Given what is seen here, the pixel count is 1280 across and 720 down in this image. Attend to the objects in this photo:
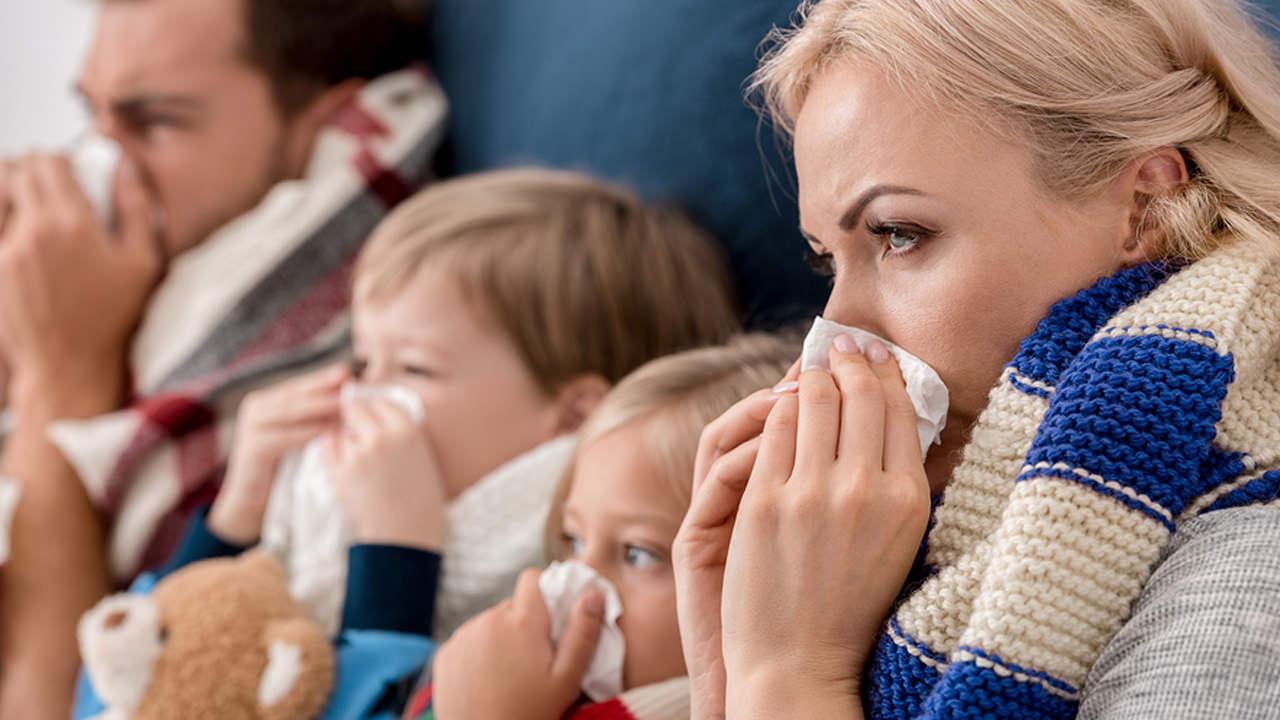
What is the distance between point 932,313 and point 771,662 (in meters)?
0.26

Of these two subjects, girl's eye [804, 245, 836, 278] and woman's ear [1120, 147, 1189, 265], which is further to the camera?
girl's eye [804, 245, 836, 278]

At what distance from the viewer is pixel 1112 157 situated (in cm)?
88

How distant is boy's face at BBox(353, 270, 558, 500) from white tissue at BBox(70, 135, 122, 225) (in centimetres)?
82

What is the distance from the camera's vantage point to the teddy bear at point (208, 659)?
1.22 meters

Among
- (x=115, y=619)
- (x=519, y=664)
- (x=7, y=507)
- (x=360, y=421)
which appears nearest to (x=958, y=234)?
(x=519, y=664)

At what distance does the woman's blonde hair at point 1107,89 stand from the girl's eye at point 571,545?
1.69 feet

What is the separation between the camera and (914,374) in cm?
87

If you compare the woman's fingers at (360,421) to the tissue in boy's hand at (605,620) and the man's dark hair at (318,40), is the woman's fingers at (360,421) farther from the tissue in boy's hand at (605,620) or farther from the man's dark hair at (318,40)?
the man's dark hair at (318,40)

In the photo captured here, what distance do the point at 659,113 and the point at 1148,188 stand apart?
0.78 m

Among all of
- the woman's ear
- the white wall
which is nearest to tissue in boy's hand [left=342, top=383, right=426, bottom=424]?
the woman's ear

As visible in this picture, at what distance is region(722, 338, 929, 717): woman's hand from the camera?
0.82 meters

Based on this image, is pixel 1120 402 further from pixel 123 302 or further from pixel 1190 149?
pixel 123 302

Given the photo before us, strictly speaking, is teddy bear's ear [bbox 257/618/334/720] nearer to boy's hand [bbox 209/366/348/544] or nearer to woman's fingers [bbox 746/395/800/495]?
boy's hand [bbox 209/366/348/544]

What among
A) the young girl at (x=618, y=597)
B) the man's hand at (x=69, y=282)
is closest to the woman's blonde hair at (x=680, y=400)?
the young girl at (x=618, y=597)
